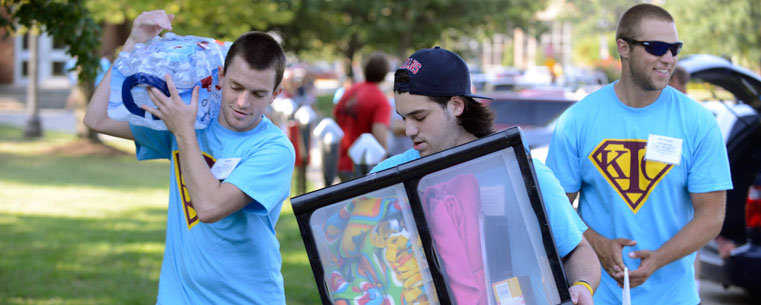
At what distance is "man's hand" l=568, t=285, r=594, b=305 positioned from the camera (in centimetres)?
244

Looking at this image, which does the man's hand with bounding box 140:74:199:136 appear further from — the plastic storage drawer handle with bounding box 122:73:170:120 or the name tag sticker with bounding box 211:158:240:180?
the name tag sticker with bounding box 211:158:240:180

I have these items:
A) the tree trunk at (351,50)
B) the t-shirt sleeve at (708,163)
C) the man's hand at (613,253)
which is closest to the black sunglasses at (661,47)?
the t-shirt sleeve at (708,163)

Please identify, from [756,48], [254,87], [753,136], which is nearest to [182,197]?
[254,87]

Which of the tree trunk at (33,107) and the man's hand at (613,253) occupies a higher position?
the tree trunk at (33,107)

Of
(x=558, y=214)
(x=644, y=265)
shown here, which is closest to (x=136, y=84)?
(x=558, y=214)

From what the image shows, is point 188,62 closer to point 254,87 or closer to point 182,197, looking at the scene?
point 254,87

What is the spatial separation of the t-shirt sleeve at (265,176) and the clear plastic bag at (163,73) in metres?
0.22

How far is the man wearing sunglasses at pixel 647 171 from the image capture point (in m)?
3.53

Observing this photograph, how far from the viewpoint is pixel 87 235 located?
9828 mm

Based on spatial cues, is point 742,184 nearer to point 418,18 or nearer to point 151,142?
point 151,142

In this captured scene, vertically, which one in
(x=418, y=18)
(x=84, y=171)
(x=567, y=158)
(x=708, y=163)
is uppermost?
(x=418, y=18)

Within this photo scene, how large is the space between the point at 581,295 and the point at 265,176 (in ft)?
3.70

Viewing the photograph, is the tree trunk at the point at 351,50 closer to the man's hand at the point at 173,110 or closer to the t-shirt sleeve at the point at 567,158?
the t-shirt sleeve at the point at 567,158

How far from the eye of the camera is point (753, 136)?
6402 millimetres
